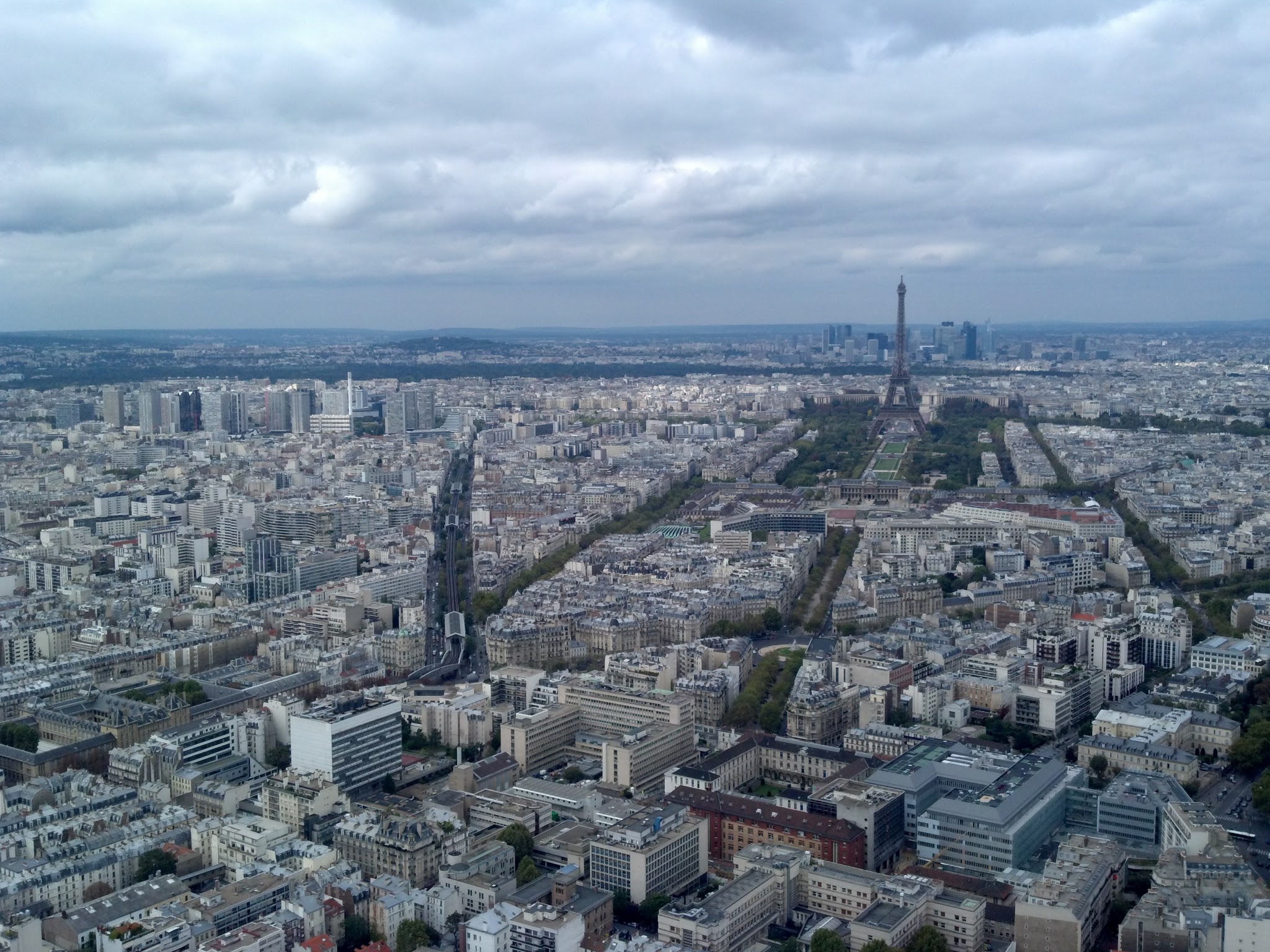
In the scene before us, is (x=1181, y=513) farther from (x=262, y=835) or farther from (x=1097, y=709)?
(x=262, y=835)

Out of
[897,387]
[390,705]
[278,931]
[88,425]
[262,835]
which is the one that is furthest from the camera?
[897,387]

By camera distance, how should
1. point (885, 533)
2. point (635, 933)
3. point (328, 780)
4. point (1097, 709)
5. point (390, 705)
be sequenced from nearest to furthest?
1. point (635, 933)
2. point (328, 780)
3. point (390, 705)
4. point (1097, 709)
5. point (885, 533)

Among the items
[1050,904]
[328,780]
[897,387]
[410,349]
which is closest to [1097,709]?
[1050,904]

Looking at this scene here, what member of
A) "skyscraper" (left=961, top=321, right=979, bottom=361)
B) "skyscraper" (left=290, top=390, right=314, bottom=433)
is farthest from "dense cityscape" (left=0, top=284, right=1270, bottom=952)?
"skyscraper" (left=961, top=321, right=979, bottom=361)

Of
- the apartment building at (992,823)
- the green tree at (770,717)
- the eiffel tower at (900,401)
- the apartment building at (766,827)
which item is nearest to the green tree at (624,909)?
the apartment building at (766,827)

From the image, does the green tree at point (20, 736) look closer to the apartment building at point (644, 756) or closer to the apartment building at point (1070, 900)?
the apartment building at point (644, 756)

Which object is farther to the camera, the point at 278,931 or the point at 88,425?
the point at 88,425

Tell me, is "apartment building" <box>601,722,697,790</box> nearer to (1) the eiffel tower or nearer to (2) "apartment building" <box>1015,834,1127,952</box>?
(2) "apartment building" <box>1015,834,1127,952</box>
